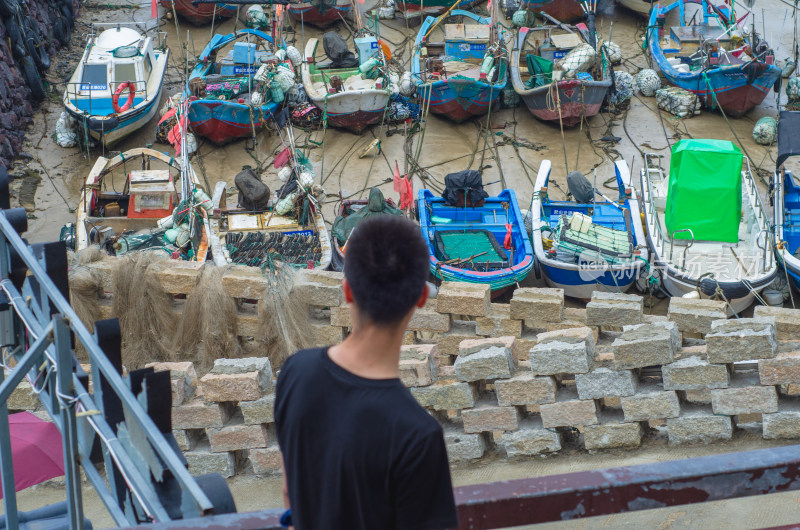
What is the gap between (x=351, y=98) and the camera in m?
17.6

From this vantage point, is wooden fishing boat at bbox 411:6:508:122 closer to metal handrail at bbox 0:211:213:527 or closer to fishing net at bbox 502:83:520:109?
fishing net at bbox 502:83:520:109

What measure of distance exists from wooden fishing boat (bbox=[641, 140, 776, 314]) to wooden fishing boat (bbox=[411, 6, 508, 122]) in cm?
589

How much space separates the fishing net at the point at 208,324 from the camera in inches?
320

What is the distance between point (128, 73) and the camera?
59.1ft

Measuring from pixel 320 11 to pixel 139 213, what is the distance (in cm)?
1062

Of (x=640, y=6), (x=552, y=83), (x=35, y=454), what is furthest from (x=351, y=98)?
(x=35, y=454)

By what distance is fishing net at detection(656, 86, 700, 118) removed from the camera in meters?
18.6

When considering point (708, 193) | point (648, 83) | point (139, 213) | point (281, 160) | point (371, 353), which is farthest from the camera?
point (648, 83)

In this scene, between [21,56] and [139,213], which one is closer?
[139,213]

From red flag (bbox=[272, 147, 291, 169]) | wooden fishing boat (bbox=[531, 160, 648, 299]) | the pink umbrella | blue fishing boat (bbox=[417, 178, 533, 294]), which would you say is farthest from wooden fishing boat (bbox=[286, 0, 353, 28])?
the pink umbrella

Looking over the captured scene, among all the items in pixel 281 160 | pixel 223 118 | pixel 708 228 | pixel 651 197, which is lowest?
pixel 708 228

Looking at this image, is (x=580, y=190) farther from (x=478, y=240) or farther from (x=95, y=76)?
(x=95, y=76)

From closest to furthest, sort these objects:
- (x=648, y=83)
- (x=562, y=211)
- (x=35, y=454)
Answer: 1. (x=35, y=454)
2. (x=562, y=211)
3. (x=648, y=83)

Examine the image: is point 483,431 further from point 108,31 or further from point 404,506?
point 108,31
